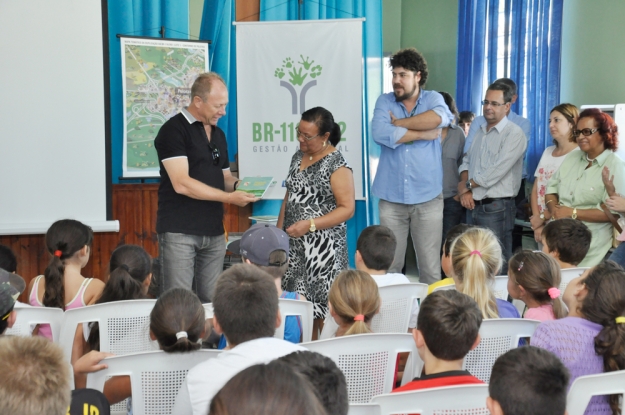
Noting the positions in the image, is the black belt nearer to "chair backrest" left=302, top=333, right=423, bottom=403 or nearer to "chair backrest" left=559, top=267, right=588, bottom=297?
"chair backrest" left=559, top=267, right=588, bottom=297

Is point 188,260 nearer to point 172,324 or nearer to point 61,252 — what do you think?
point 61,252

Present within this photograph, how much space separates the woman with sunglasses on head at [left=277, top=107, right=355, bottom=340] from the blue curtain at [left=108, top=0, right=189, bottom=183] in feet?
8.42

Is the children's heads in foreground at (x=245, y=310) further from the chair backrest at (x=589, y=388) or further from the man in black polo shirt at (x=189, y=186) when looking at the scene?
the man in black polo shirt at (x=189, y=186)

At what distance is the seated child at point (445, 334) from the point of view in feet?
5.67

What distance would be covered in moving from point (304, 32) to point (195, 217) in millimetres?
2883

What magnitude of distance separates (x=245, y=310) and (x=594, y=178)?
9.33 feet

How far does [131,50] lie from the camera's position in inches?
208

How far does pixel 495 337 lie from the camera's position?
212 centimetres

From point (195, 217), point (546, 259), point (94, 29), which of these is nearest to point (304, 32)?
point (94, 29)

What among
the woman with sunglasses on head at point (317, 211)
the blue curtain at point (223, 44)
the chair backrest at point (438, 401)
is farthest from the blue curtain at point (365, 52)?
the chair backrest at point (438, 401)

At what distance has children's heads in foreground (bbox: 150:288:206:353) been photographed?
1.86 m

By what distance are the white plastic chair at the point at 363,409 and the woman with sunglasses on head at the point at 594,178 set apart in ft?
9.01

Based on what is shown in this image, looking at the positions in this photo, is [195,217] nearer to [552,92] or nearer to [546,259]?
[546,259]

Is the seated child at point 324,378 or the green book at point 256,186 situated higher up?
the green book at point 256,186
